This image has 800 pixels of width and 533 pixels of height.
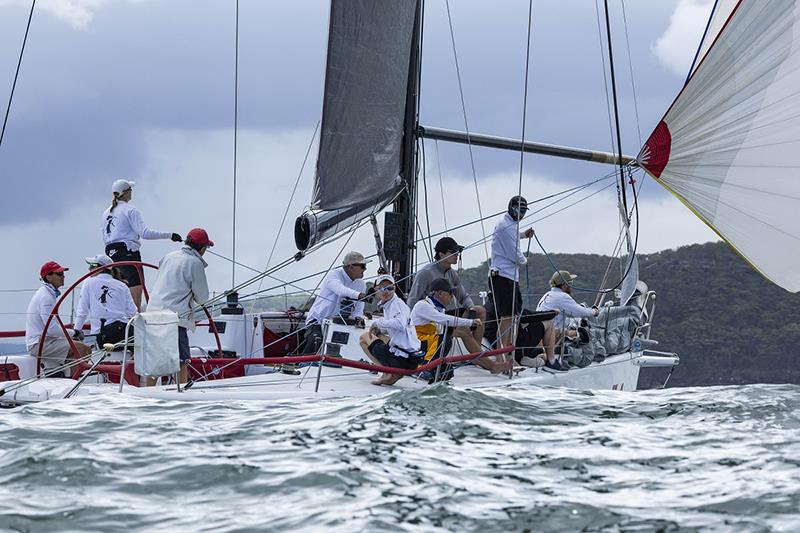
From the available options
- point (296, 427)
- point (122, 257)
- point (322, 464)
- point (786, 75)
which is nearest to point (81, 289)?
point (122, 257)

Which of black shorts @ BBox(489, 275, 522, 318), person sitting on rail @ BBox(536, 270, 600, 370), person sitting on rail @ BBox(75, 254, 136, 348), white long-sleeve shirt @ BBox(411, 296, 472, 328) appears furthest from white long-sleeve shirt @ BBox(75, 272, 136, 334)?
person sitting on rail @ BBox(536, 270, 600, 370)

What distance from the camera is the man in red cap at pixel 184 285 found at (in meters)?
9.00

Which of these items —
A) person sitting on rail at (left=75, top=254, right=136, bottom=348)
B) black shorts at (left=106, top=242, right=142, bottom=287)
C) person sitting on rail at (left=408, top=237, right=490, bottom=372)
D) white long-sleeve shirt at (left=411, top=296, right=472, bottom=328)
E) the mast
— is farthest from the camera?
the mast

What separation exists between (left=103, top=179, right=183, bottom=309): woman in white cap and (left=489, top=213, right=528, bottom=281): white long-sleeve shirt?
12.1 ft

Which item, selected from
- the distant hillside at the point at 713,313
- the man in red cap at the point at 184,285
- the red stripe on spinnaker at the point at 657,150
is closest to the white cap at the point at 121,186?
the man in red cap at the point at 184,285

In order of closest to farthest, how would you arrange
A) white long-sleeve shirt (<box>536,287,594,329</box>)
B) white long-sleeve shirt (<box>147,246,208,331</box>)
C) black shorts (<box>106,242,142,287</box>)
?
white long-sleeve shirt (<box>147,246,208,331</box>)
white long-sleeve shirt (<box>536,287,594,329</box>)
black shorts (<box>106,242,142,287</box>)

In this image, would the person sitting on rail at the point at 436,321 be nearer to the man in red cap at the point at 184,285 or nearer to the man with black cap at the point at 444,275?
the man with black cap at the point at 444,275

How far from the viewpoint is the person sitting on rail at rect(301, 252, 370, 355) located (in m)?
10.2

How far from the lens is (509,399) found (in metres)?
7.66

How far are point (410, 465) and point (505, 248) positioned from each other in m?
5.31

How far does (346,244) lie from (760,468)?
24.2 feet

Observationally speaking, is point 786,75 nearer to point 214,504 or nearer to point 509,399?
point 509,399


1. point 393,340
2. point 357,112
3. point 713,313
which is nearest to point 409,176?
point 357,112

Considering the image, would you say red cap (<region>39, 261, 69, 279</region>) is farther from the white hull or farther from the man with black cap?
the man with black cap
